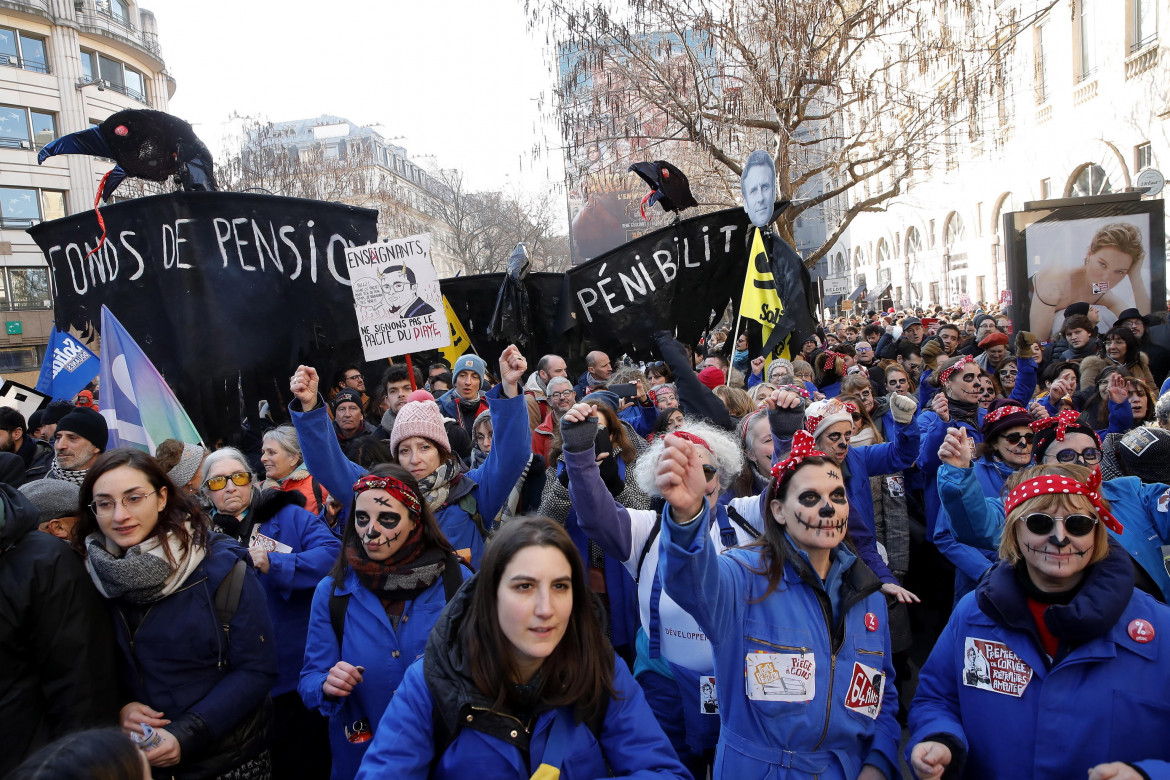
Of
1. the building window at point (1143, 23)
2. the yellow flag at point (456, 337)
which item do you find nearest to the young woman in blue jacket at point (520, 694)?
the yellow flag at point (456, 337)

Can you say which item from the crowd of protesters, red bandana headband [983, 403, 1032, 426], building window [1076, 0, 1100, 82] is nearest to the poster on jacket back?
the crowd of protesters

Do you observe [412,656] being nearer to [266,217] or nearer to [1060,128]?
[266,217]

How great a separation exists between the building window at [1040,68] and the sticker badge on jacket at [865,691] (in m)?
26.3

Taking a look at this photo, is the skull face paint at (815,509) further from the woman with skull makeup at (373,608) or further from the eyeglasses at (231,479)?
the eyeglasses at (231,479)

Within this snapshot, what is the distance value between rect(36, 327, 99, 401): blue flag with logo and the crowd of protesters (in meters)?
1.78

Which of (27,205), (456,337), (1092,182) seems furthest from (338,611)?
(27,205)

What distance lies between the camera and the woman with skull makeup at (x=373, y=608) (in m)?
2.62

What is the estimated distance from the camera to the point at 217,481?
3.46m

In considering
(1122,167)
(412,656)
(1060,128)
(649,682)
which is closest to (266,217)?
(412,656)

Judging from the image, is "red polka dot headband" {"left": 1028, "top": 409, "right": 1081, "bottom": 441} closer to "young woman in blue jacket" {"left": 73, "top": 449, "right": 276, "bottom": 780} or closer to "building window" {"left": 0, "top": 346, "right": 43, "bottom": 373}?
"young woman in blue jacket" {"left": 73, "top": 449, "right": 276, "bottom": 780}

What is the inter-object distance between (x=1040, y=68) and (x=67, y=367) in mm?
27121

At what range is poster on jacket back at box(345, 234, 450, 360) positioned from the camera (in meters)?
5.53

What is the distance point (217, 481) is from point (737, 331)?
416 centimetres

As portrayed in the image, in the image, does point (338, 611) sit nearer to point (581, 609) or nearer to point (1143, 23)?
point (581, 609)
